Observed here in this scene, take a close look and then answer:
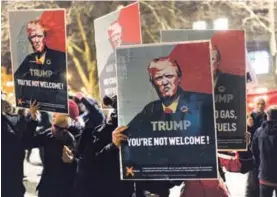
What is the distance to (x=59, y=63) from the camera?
72.0 inches

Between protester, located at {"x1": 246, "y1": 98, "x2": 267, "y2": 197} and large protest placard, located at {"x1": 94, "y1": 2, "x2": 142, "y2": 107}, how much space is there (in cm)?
54

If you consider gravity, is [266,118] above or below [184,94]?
below

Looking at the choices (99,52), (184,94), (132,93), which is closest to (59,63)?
(99,52)

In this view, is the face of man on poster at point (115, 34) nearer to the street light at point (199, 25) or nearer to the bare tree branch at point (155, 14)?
the bare tree branch at point (155, 14)

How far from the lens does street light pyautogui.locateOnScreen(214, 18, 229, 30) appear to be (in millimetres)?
1815

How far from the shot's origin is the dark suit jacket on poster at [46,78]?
1.83 m

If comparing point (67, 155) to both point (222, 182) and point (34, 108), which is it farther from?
point (222, 182)

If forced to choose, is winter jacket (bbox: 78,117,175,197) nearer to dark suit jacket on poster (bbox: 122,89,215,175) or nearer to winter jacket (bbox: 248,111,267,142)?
dark suit jacket on poster (bbox: 122,89,215,175)

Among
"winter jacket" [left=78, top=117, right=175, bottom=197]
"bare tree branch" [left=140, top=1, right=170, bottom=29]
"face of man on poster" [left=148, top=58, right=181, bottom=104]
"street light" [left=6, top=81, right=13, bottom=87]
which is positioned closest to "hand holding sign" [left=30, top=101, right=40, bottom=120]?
"street light" [left=6, top=81, right=13, bottom=87]

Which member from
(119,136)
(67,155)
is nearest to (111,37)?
(119,136)

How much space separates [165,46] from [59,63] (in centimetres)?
44

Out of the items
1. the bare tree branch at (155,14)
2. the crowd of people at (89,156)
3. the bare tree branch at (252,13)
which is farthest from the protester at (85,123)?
the bare tree branch at (252,13)

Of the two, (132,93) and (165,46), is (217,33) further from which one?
(132,93)

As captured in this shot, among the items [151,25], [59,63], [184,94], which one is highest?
[151,25]
